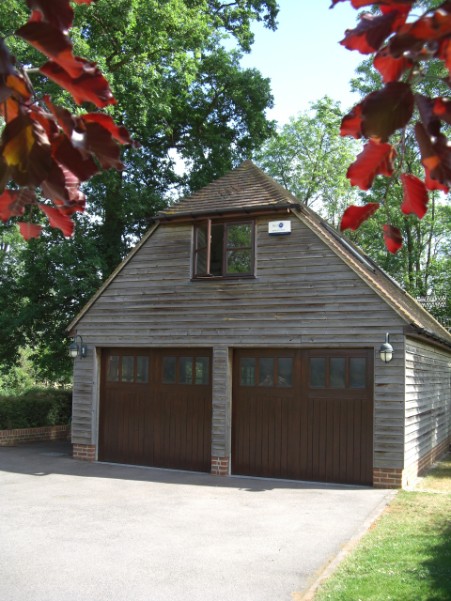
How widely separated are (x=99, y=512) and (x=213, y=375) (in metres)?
4.76

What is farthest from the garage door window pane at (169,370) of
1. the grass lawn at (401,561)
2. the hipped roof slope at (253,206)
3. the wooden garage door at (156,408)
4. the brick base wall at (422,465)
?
the grass lawn at (401,561)

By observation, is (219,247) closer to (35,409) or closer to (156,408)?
(156,408)

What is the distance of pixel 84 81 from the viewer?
1.41m

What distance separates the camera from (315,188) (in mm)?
35094

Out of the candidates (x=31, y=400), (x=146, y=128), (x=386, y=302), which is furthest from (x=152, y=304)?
(x=146, y=128)

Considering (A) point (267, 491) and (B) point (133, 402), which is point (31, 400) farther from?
(A) point (267, 491)

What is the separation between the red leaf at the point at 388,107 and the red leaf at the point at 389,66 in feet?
0.16

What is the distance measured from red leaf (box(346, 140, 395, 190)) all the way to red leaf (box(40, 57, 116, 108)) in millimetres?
696

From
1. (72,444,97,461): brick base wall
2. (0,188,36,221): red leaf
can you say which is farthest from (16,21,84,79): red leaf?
(72,444,97,461): brick base wall

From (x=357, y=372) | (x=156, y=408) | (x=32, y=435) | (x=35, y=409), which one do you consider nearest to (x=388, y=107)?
(x=357, y=372)

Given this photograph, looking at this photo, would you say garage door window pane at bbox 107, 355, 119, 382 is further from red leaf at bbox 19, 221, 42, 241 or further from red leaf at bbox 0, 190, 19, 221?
red leaf at bbox 0, 190, 19, 221

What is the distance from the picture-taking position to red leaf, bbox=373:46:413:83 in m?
1.47

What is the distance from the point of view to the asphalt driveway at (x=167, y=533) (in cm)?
624

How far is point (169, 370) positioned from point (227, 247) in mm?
3102
